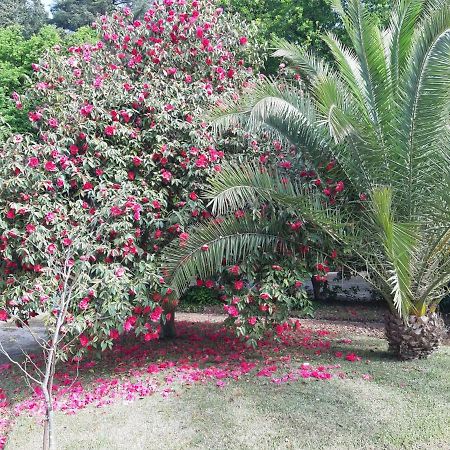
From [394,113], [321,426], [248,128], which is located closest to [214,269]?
[248,128]

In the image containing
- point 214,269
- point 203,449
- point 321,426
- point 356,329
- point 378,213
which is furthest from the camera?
point 356,329

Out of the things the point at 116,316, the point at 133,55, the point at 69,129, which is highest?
the point at 133,55

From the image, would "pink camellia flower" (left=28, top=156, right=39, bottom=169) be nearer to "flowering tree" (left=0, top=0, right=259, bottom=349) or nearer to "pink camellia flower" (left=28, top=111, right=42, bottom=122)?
"flowering tree" (left=0, top=0, right=259, bottom=349)

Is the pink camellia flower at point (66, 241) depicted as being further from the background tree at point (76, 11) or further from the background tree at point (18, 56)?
the background tree at point (76, 11)

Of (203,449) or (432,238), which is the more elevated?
(432,238)

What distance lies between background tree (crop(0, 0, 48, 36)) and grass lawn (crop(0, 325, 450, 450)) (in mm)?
20247

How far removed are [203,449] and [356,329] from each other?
16.2 feet

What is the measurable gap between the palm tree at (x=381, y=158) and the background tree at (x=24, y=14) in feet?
63.0

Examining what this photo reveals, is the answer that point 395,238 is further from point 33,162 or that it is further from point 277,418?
point 33,162

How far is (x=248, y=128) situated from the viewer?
552 centimetres

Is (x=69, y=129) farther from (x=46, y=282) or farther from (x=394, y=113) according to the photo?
(x=394, y=113)

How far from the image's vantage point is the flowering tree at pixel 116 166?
4.89 m

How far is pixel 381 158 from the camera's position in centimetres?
496

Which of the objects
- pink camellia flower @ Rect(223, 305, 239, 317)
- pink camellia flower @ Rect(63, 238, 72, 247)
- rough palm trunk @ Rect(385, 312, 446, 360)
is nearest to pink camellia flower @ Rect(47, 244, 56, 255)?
pink camellia flower @ Rect(63, 238, 72, 247)
